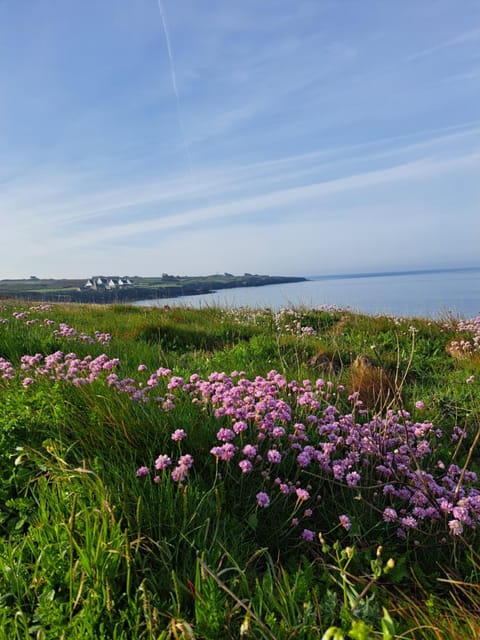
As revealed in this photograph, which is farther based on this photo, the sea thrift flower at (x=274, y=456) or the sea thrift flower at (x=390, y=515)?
the sea thrift flower at (x=274, y=456)

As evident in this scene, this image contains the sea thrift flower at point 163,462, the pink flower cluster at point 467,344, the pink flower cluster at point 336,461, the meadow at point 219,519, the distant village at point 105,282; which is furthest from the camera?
the distant village at point 105,282

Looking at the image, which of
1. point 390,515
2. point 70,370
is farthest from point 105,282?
point 390,515

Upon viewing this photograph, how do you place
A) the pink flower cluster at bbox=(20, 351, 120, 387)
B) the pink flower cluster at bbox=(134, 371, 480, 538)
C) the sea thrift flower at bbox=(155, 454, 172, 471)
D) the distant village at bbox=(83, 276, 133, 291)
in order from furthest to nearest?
the distant village at bbox=(83, 276, 133, 291) → the pink flower cluster at bbox=(20, 351, 120, 387) → the pink flower cluster at bbox=(134, 371, 480, 538) → the sea thrift flower at bbox=(155, 454, 172, 471)

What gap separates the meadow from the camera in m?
2.03

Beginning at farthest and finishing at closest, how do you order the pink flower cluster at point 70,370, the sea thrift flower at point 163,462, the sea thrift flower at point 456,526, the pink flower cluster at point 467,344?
the pink flower cluster at point 467,344, the pink flower cluster at point 70,370, the sea thrift flower at point 163,462, the sea thrift flower at point 456,526

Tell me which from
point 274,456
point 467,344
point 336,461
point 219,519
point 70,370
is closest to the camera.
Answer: point 219,519

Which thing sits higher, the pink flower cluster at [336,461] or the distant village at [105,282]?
the distant village at [105,282]

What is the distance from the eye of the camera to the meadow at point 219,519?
80.0 inches

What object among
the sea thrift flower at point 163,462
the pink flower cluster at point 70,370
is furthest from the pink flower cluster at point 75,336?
the sea thrift flower at point 163,462

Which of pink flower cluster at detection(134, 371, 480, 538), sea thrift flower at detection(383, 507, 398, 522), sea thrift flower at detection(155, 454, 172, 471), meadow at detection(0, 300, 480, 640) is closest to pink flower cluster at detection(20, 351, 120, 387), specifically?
meadow at detection(0, 300, 480, 640)

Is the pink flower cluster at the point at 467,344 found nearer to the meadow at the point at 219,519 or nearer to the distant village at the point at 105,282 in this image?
the meadow at the point at 219,519

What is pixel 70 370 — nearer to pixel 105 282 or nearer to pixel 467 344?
pixel 467 344

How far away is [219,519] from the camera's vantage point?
2.72 meters

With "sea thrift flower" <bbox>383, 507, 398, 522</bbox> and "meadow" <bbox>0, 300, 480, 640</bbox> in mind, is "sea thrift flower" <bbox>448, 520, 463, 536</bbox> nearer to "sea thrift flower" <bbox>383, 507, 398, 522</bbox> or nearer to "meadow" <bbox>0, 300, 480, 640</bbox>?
"meadow" <bbox>0, 300, 480, 640</bbox>
